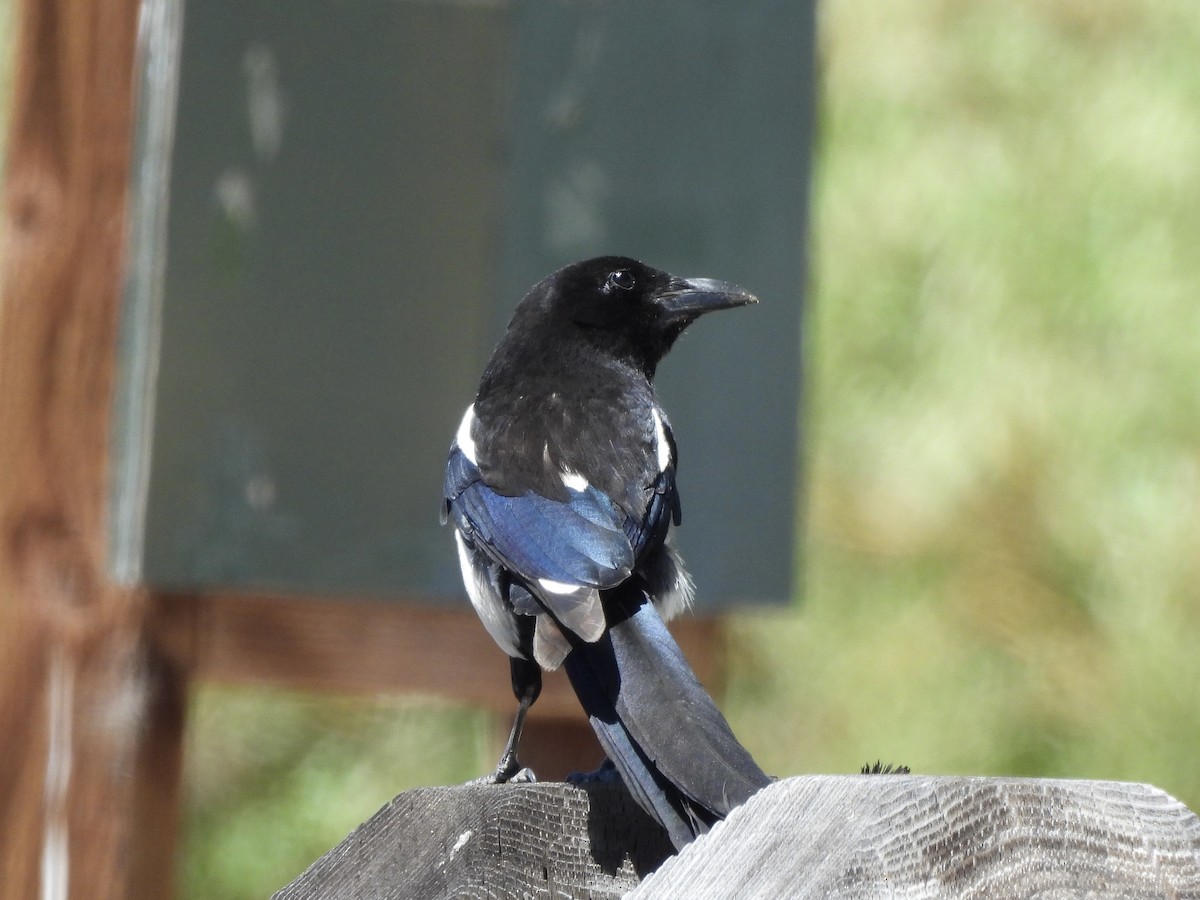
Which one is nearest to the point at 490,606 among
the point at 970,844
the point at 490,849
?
the point at 490,849

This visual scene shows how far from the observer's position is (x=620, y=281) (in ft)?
9.88

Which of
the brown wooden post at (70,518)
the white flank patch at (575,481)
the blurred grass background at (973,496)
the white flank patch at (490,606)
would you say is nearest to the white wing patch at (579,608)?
the white flank patch at (575,481)

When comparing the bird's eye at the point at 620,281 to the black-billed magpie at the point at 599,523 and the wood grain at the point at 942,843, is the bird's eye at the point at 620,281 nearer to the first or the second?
the black-billed magpie at the point at 599,523

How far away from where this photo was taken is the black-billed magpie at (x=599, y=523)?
1.64 meters

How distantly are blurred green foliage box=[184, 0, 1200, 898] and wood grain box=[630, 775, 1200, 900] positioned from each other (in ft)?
14.3

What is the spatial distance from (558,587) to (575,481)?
35 centimetres

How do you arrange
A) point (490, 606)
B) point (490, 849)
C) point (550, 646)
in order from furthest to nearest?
point (490, 606) < point (550, 646) < point (490, 849)

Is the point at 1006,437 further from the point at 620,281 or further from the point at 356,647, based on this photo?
the point at 356,647

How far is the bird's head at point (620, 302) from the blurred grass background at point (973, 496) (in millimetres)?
2641

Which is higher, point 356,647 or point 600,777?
point 600,777

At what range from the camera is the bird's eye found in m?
3.00

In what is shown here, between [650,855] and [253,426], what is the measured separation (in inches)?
64.7

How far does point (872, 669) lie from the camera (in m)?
5.88

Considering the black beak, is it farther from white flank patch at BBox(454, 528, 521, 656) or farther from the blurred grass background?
the blurred grass background
